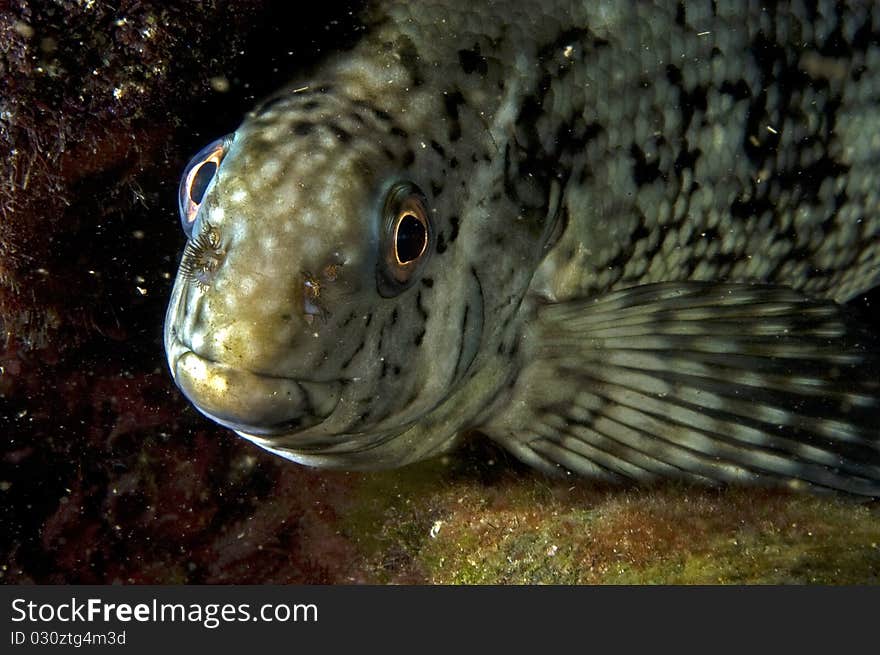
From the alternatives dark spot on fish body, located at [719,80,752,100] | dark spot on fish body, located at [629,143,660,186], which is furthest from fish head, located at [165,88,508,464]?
dark spot on fish body, located at [719,80,752,100]

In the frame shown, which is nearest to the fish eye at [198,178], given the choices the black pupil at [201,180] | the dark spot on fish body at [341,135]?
the black pupil at [201,180]

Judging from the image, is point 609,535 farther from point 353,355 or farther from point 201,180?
point 201,180

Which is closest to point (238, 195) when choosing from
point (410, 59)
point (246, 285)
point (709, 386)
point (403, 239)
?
point (246, 285)

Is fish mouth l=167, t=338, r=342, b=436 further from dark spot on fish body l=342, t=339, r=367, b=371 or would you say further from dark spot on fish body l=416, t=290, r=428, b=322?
dark spot on fish body l=416, t=290, r=428, b=322

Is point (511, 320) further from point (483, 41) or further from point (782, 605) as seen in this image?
point (782, 605)

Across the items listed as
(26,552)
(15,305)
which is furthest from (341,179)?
(26,552)

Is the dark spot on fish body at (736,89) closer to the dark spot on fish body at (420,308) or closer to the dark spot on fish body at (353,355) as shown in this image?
the dark spot on fish body at (420,308)
